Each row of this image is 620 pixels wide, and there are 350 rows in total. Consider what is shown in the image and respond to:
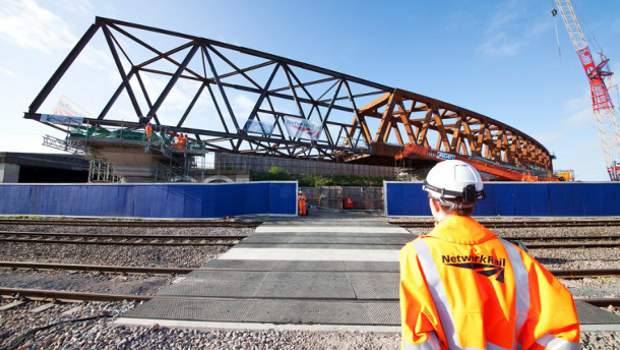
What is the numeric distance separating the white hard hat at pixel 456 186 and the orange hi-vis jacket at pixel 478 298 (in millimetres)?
161

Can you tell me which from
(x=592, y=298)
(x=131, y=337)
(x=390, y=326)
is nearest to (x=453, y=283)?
(x=390, y=326)

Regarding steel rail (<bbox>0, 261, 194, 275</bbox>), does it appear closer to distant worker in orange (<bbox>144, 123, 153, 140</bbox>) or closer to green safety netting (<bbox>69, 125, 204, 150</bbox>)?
distant worker in orange (<bbox>144, 123, 153, 140</bbox>)

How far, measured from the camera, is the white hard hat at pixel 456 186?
127 cm

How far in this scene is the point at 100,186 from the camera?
43.8ft

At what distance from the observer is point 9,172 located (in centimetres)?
2406

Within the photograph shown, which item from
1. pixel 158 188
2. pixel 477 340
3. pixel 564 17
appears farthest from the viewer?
pixel 564 17

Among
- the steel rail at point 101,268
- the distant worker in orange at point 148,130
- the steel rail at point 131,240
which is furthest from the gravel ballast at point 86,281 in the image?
the distant worker in orange at point 148,130

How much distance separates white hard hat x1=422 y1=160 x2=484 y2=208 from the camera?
127cm

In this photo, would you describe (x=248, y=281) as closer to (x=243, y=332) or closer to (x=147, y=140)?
(x=243, y=332)

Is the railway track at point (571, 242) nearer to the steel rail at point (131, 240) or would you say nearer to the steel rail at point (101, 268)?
the steel rail at point (131, 240)

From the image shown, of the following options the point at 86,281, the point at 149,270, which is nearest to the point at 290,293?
the point at 149,270

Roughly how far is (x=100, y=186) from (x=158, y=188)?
341 cm

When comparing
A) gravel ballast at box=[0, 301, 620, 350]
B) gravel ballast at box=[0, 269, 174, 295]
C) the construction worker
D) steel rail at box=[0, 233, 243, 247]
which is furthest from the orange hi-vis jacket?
steel rail at box=[0, 233, 243, 247]

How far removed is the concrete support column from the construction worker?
37.1 metres
